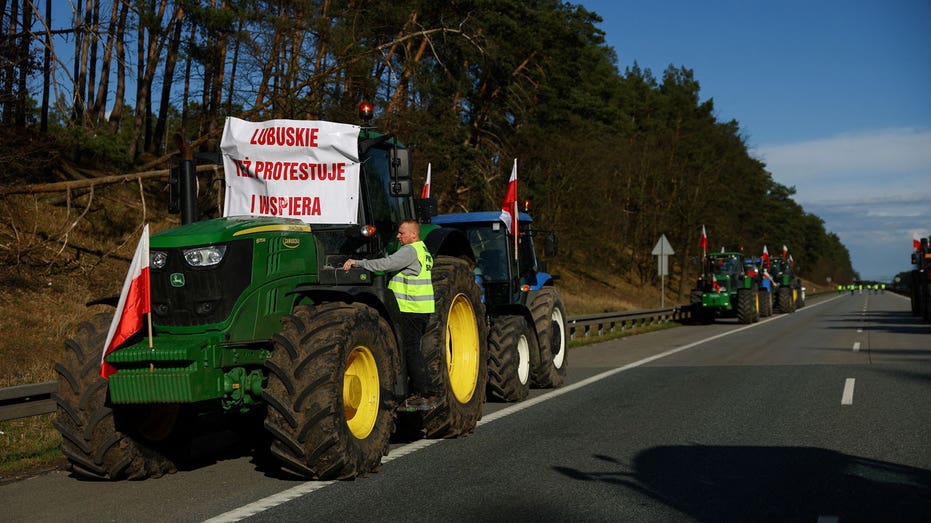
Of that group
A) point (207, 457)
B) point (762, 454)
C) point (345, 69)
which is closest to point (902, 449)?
point (762, 454)

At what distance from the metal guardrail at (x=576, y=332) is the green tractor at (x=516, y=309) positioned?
16.9 ft

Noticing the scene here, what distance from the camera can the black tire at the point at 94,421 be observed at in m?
7.14

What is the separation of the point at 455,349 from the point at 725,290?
1033 inches

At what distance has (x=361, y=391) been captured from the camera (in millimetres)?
7777

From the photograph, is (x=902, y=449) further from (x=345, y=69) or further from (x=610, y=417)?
(x=345, y=69)

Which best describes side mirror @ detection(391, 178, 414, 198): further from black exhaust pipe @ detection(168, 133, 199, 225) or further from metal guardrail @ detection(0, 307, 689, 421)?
metal guardrail @ detection(0, 307, 689, 421)

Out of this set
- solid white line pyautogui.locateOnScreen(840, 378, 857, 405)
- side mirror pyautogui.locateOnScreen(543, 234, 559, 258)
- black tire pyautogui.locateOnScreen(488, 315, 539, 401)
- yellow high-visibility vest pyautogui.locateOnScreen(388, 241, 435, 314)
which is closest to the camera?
yellow high-visibility vest pyautogui.locateOnScreen(388, 241, 435, 314)

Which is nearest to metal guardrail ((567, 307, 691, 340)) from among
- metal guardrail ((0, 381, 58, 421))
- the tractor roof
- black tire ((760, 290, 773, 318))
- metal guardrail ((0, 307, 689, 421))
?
metal guardrail ((0, 307, 689, 421))

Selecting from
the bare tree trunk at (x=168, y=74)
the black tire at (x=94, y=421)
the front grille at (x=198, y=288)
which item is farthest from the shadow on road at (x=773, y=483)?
the bare tree trunk at (x=168, y=74)

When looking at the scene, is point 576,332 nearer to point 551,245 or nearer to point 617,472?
point 551,245

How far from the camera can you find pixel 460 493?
683 cm

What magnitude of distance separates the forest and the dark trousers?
24.7 ft

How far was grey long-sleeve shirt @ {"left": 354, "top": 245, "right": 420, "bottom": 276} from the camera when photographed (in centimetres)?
818

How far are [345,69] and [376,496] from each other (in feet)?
51.2
